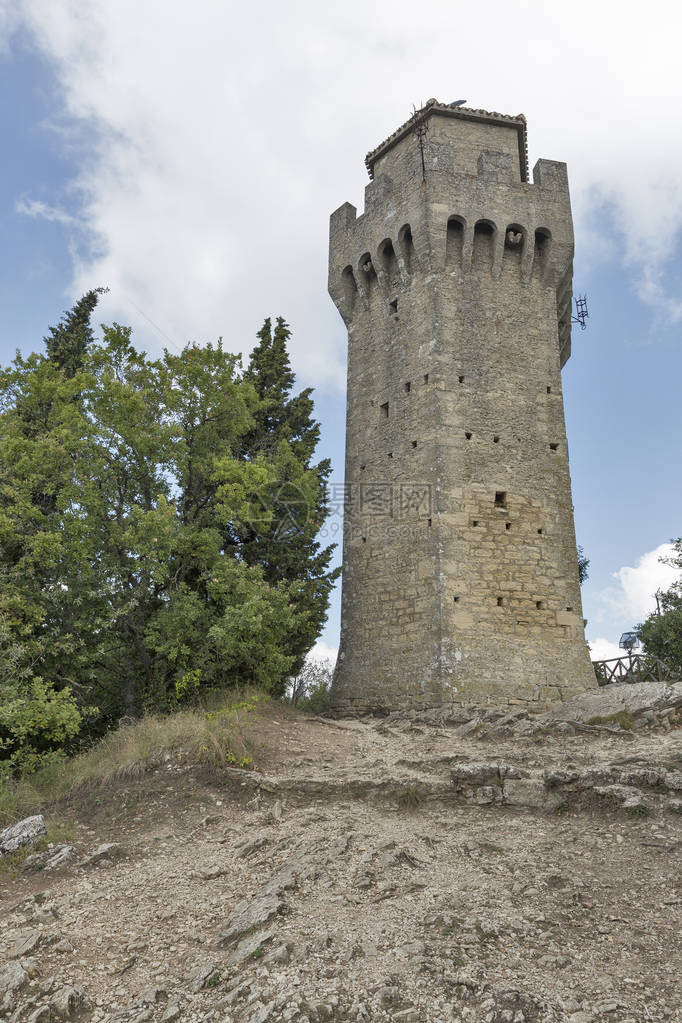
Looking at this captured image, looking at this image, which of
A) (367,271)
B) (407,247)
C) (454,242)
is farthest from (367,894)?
(367,271)

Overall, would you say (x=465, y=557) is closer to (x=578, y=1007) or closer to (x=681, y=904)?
(x=681, y=904)

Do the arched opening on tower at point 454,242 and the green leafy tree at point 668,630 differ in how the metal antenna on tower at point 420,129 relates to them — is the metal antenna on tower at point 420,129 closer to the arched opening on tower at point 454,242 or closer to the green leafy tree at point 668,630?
the arched opening on tower at point 454,242

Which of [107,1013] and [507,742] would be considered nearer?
[107,1013]

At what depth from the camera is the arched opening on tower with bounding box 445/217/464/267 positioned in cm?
1584

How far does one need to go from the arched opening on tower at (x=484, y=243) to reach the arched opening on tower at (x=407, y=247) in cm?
147

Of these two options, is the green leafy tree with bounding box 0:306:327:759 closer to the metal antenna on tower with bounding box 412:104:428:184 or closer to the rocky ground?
the rocky ground

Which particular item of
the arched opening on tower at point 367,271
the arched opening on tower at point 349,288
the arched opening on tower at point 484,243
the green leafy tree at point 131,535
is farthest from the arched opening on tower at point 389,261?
the green leafy tree at point 131,535

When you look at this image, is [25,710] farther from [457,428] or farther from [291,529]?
[457,428]

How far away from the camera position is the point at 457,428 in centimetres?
1445

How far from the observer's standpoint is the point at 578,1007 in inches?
153

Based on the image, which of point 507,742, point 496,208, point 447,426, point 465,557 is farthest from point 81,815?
point 496,208

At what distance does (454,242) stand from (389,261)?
175 centimetres

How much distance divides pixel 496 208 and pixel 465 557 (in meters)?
8.51

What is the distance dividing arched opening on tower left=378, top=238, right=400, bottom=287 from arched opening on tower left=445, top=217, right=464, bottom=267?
54.7 inches
